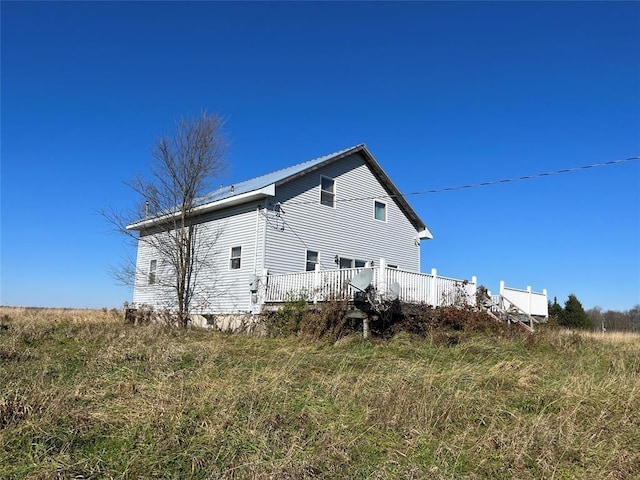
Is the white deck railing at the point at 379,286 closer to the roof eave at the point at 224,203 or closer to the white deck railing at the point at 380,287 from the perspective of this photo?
the white deck railing at the point at 380,287

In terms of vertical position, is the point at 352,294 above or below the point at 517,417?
above

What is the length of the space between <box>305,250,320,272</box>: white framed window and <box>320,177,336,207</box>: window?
2037 millimetres

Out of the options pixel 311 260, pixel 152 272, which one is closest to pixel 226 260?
pixel 311 260

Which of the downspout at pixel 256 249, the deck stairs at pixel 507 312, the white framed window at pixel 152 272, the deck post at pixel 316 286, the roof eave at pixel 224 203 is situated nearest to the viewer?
the deck post at pixel 316 286

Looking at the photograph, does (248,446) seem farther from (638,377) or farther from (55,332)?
(55,332)

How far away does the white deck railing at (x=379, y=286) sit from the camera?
1259 cm

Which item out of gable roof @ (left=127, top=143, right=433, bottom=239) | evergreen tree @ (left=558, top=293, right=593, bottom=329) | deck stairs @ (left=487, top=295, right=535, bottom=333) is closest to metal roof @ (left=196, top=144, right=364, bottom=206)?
gable roof @ (left=127, top=143, right=433, bottom=239)

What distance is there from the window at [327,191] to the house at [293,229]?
39 millimetres

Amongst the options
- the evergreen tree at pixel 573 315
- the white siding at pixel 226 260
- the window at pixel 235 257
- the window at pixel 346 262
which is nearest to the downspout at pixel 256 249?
the white siding at pixel 226 260

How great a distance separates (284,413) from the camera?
5125 mm

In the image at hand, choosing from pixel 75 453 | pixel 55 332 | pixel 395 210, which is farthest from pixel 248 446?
pixel 395 210

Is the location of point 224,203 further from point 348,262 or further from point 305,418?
point 305,418

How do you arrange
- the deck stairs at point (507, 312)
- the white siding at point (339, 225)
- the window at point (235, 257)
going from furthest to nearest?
the window at point (235, 257) < the white siding at point (339, 225) < the deck stairs at point (507, 312)

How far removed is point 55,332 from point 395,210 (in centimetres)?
1400
